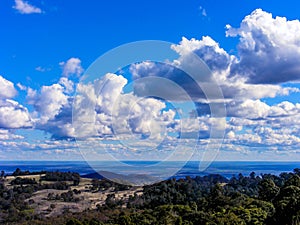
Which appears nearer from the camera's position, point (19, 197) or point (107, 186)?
point (19, 197)

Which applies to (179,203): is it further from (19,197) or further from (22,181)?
(22,181)

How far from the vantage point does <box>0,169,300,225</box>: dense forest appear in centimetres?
4991

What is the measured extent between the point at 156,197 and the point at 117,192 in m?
24.3

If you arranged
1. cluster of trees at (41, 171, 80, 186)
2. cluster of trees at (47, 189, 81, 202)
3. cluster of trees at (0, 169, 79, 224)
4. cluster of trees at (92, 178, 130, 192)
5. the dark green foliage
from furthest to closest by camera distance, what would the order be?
cluster of trees at (41, 171, 80, 186) < the dark green foliage < cluster of trees at (92, 178, 130, 192) < cluster of trees at (47, 189, 81, 202) < cluster of trees at (0, 169, 79, 224)

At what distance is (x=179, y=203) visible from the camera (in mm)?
102062

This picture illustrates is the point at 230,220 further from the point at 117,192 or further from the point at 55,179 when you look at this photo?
the point at 55,179

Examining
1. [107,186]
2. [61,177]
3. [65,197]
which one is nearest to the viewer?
[65,197]

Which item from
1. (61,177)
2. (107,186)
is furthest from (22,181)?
(107,186)

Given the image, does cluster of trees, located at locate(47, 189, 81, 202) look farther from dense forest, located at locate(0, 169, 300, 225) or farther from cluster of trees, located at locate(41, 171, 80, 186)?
cluster of trees, located at locate(41, 171, 80, 186)

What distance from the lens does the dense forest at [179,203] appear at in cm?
4991

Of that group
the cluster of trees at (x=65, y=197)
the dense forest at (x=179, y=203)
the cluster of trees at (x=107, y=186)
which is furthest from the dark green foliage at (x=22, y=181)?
the cluster of trees at (x=107, y=186)

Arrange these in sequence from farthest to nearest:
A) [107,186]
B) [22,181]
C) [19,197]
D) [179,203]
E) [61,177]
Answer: [61,177]
[22,181]
[107,186]
[19,197]
[179,203]

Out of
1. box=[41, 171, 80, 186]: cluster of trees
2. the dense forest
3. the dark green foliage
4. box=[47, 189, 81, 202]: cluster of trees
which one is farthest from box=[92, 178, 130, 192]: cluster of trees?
the dark green foliage

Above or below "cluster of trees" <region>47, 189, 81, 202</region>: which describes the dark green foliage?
above
